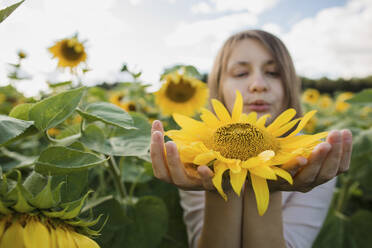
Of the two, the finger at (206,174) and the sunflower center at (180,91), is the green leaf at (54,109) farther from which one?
the sunflower center at (180,91)

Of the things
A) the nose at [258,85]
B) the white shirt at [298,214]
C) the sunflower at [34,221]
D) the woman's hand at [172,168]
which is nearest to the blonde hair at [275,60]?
the nose at [258,85]

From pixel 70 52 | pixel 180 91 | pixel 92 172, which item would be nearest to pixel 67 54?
pixel 70 52

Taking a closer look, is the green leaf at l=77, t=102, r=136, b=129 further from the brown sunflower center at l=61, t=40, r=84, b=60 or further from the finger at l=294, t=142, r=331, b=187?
the brown sunflower center at l=61, t=40, r=84, b=60

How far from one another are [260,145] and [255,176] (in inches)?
3.6

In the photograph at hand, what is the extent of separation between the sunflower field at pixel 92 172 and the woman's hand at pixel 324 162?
16 cm

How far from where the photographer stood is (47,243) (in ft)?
1.42

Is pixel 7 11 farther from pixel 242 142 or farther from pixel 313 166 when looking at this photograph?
pixel 313 166

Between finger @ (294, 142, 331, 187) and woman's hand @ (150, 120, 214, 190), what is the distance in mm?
174

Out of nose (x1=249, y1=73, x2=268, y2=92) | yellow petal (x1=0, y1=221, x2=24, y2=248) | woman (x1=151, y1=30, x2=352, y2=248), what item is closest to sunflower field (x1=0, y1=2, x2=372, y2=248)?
yellow petal (x1=0, y1=221, x2=24, y2=248)

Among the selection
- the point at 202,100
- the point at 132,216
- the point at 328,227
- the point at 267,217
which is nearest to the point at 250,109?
the point at 267,217

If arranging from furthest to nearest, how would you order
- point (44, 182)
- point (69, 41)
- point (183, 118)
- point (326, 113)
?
point (326, 113)
point (69, 41)
point (183, 118)
point (44, 182)

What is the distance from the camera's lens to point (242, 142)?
60cm

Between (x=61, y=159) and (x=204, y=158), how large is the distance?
256 mm

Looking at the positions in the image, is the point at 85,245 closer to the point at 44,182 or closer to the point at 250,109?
the point at 44,182
